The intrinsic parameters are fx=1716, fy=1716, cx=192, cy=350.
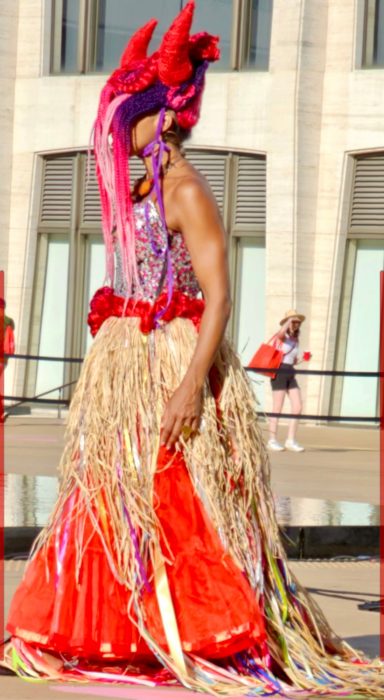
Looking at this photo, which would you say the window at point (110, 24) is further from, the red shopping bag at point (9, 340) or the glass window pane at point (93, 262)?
the red shopping bag at point (9, 340)

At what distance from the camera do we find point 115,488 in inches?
A: 225

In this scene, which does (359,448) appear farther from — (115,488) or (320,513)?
(115,488)

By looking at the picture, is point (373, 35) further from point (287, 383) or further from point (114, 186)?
point (114, 186)

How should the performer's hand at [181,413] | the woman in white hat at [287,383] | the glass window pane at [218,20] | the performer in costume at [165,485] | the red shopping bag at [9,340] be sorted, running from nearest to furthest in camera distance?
the performer in costume at [165,485]
the performer's hand at [181,413]
the woman in white hat at [287,383]
the red shopping bag at [9,340]
the glass window pane at [218,20]

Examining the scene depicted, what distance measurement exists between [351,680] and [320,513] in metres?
6.21

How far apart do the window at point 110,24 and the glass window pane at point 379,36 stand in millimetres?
2183

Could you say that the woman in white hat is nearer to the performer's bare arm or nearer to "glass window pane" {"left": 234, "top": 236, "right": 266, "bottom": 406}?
"glass window pane" {"left": 234, "top": 236, "right": 266, "bottom": 406}

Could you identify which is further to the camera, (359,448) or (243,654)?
(359,448)

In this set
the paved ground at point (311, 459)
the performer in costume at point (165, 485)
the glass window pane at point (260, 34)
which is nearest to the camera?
the performer in costume at point (165, 485)

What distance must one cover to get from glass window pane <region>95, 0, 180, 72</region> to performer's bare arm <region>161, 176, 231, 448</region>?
23681 millimetres

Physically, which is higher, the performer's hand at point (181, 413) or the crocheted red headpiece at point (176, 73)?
the crocheted red headpiece at point (176, 73)

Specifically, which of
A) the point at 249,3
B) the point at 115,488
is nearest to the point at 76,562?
the point at 115,488

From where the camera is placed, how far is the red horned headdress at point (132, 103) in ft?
19.4

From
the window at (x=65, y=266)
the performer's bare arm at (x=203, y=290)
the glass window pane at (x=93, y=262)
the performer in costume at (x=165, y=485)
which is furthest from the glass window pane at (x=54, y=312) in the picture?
the performer's bare arm at (x=203, y=290)
